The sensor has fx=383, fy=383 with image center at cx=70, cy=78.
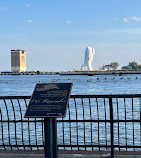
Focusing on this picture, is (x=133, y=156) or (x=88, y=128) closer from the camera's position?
(x=133, y=156)

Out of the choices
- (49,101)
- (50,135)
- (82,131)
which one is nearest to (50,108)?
(49,101)

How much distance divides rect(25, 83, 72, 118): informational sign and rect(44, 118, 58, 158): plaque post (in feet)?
0.64

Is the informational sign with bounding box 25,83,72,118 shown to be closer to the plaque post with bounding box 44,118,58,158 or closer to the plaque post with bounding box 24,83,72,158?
the plaque post with bounding box 24,83,72,158

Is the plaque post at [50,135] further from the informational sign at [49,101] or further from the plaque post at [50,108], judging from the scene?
the informational sign at [49,101]

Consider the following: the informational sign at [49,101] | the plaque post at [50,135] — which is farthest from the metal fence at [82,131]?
the plaque post at [50,135]

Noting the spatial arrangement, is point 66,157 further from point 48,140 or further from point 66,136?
point 66,136

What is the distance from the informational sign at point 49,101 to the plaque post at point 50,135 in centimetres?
20

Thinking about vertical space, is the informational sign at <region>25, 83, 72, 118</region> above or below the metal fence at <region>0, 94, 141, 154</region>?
above

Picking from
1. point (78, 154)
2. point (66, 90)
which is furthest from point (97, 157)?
point (66, 90)

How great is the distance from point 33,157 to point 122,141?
555 inches

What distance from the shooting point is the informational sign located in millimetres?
7657

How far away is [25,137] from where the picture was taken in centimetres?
2458

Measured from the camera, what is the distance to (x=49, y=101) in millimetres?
7914

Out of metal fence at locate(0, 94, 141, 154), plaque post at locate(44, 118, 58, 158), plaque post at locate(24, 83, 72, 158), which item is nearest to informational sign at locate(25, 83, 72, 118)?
plaque post at locate(24, 83, 72, 158)
